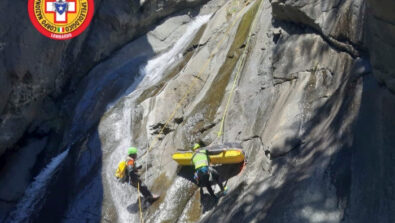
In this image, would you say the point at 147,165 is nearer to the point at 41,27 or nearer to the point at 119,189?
the point at 119,189

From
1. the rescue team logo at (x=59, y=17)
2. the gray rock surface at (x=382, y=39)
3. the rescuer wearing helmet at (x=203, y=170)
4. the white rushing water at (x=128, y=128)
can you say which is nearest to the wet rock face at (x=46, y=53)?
the rescue team logo at (x=59, y=17)

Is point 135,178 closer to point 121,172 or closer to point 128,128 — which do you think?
point 121,172

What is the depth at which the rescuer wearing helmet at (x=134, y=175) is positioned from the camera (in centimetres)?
1063

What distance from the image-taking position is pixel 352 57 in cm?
909

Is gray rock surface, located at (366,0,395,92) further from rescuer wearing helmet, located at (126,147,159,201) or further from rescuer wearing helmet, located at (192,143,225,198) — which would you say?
rescuer wearing helmet, located at (126,147,159,201)

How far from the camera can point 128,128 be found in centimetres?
1366

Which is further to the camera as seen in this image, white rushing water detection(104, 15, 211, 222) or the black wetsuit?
white rushing water detection(104, 15, 211, 222)

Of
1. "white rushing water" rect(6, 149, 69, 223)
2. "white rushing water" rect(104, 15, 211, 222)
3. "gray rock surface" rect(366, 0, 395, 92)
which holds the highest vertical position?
"gray rock surface" rect(366, 0, 395, 92)

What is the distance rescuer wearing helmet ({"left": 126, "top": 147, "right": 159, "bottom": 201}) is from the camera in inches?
419

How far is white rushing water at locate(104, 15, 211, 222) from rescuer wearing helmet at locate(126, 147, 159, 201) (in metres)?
0.63

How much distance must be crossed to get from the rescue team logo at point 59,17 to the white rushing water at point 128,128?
319 cm

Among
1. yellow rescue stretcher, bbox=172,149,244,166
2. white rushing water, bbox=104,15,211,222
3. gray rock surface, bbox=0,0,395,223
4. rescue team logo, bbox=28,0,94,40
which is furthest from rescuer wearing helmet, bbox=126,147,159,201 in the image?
rescue team logo, bbox=28,0,94,40

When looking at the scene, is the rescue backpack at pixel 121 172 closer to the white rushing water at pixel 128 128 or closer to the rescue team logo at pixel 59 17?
the white rushing water at pixel 128 128

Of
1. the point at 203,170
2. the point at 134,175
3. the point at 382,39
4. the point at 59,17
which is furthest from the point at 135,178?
the point at 59,17
